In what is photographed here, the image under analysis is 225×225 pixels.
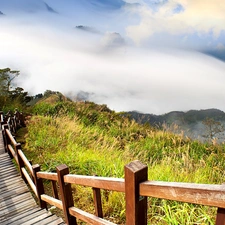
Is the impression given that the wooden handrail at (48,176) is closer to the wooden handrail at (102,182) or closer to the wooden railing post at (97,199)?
the wooden handrail at (102,182)

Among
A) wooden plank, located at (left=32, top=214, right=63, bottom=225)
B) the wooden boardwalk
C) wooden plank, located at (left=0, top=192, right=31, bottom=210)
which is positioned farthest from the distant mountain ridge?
wooden plank, located at (left=32, top=214, right=63, bottom=225)

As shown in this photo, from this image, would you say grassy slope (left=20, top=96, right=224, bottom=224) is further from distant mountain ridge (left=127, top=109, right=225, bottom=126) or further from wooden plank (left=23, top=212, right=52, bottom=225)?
distant mountain ridge (left=127, top=109, right=225, bottom=126)

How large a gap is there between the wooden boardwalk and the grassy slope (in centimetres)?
57

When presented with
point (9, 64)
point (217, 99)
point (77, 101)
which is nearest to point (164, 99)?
point (217, 99)

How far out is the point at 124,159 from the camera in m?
5.32

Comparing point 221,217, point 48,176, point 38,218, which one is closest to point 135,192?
point 221,217

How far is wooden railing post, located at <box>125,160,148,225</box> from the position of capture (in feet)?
4.26

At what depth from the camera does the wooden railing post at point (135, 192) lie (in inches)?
51.1

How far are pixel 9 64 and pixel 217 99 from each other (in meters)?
137

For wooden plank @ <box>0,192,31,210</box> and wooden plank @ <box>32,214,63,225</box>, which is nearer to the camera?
wooden plank @ <box>32,214,63,225</box>

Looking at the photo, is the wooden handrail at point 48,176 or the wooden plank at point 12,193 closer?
the wooden handrail at point 48,176

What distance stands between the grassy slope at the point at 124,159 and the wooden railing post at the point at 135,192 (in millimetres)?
1441

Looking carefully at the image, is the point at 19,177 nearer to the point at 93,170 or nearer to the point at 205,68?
the point at 93,170

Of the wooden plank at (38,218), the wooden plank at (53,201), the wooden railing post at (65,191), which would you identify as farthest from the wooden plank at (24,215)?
the wooden railing post at (65,191)
